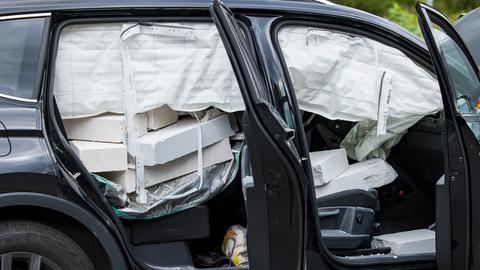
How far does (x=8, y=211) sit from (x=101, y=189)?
0.46 m

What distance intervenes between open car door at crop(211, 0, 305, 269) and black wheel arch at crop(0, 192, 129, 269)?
64cm

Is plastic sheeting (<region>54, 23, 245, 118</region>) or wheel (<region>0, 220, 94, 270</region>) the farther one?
plastic sheeting (<region>54, 23, 245, 118</region>)

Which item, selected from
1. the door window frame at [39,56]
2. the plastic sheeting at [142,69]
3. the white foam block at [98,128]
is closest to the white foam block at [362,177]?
the plastic sheeting at [142,69]

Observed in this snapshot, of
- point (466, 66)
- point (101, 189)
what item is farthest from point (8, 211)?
point (466, 66)

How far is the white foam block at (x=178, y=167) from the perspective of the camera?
379 centimetres

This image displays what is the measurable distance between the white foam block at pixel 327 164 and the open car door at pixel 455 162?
0.65 meters

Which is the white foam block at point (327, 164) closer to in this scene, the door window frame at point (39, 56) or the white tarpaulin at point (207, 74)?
the white tarpaulin at point (207, 74)

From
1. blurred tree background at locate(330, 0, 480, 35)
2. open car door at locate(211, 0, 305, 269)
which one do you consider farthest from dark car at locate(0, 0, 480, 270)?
blurred tree background at locate(330, 0, 480, 35)

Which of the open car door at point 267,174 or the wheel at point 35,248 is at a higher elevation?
the open car door at point 267,174

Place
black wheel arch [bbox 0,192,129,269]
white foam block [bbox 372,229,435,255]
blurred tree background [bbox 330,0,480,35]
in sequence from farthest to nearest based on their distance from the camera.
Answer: blurred tree background [bbox 330,0,480,35]
white foam block [bbox 372,229,435,255]
black wheel arch [bbox 0,192,129,269]

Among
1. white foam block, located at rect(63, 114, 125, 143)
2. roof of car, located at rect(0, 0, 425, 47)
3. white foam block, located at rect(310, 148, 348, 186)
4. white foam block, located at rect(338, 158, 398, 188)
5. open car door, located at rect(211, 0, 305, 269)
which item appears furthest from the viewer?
white foam block, located at rect(338, 158, 398, 188)

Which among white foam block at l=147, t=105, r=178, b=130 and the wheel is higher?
white foam block at l=147, t=105, r=178, b=130

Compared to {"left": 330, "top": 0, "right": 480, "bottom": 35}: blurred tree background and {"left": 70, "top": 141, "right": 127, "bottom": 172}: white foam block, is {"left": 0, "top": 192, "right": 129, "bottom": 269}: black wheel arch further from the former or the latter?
{"left": 330, "top": 0, "right": 480, "bottom": 35}: blurred tree background

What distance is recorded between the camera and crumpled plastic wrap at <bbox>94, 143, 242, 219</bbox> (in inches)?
145
